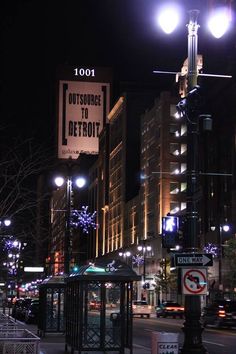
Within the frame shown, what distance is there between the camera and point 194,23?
15203mm

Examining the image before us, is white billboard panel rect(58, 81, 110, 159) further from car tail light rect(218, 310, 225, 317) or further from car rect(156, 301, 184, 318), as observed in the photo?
car tail light rect(218, 310, 225, 317)

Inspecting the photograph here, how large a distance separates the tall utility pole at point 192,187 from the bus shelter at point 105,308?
3.64 m

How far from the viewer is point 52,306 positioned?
28844 millimetres

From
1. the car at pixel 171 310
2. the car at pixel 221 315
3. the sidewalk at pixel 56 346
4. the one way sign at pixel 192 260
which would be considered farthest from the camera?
the car at pixel 171 310

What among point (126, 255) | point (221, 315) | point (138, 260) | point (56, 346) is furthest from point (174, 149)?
point (56, 346)

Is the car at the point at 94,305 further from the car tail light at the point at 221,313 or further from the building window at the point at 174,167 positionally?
the building window at the point at 174,167

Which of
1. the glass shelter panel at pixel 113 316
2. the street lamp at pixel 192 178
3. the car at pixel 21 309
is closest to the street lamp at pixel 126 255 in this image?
the car at pixel 21 309

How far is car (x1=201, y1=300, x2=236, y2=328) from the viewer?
134 feet

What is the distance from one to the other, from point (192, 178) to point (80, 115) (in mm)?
157255

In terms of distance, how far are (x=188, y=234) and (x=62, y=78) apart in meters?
163

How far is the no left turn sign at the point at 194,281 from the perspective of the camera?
14094 millimetres

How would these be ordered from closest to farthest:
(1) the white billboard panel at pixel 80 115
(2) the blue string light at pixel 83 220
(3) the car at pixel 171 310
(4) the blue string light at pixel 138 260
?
(2) the blue string light at pixel 83 220 → (3) the car at pixel 171 310 → (4) the blue string light at pixel 138 260 → (1) the white billboard panel at pixel 80 115

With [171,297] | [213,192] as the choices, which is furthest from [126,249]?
[213,192]

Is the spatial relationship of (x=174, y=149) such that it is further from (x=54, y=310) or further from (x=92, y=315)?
(x=92, y=315)
